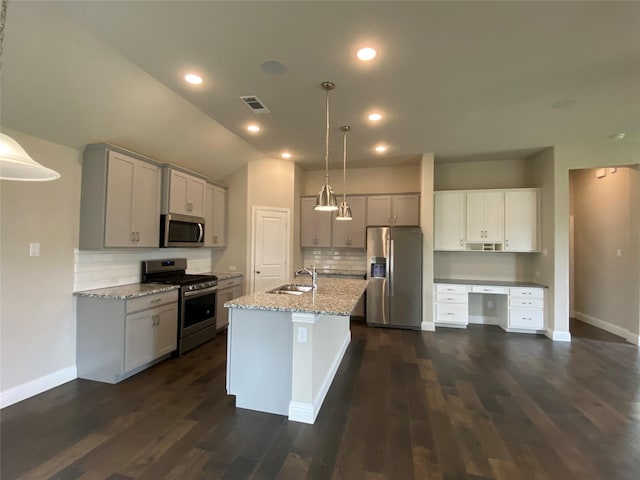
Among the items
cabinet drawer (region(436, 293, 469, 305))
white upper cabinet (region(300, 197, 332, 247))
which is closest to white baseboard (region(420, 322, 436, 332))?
cabinet drawer (region(436, 293, 469, 305))

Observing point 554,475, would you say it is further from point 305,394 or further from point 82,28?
point 82,28

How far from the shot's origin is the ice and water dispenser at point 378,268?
5191 mm

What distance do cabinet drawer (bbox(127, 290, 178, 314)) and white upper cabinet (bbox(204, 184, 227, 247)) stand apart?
1266 millimetres

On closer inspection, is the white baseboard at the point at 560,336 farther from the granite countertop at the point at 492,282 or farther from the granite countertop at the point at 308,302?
the granite countertop at the point at 308,302

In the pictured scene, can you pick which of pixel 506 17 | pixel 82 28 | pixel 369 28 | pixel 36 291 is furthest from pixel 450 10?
pixel 36 291

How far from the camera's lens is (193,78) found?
2.73 m

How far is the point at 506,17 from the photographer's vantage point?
1945 millimetres

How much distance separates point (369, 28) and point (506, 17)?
872 millimetres

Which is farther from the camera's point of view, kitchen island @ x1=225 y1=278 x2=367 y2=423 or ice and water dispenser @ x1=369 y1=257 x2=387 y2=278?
ice and water dispenser @ x1=369 y1=257 x2=387 y2=278

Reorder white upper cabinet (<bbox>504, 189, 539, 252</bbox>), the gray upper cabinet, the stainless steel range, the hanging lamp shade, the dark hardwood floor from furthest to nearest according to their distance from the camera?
white upper cabinet (<bbox>504, 189, 539, 252</bbox>) → the stainless steel range → the gray upper cabinet → the dark hardwood floor → the hanging lamp shade

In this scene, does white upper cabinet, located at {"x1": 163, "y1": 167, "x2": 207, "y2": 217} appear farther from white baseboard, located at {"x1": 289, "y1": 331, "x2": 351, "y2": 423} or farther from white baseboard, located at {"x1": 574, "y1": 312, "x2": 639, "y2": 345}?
white baseboard, located at {"x1": 574, "y1": 312, "x2": 639, "y2": 345}

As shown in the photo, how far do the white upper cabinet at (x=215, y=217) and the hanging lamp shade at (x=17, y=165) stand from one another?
343 centimetres

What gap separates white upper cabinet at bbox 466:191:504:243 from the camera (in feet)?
16.8

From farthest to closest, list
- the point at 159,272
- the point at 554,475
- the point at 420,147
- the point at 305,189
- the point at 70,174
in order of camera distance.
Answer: the point at 305,189
the point at 420,147
the point at 159,272
the point at 70,174
the point at 554,475
